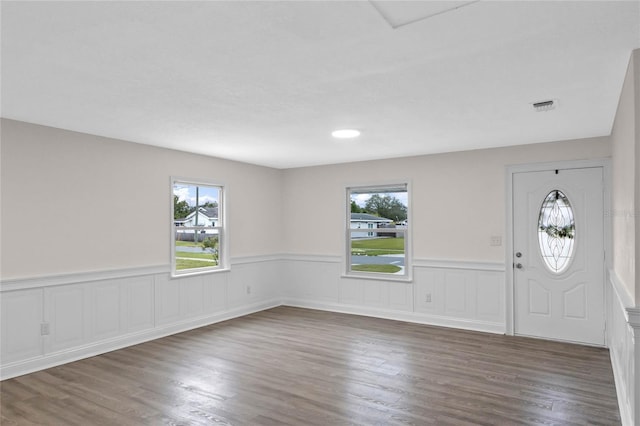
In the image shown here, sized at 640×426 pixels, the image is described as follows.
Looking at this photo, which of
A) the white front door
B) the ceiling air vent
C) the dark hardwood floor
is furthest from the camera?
the white front door

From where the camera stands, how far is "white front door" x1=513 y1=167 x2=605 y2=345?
4.63 m

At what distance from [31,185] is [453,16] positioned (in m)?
3.95

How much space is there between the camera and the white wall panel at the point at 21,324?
370 cm

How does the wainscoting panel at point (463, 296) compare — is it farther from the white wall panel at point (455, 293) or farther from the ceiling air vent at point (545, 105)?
the ceiling air vent at point (545, 105)

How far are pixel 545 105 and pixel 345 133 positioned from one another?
1.84 metres

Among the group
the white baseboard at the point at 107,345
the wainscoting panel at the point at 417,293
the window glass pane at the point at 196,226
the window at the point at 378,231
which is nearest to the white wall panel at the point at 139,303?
the white baseboard at the point at 107,345

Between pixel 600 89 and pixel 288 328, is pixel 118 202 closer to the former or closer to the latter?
pixel 288 328

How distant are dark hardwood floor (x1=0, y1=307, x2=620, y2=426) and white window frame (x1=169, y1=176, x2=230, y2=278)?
3.06ft

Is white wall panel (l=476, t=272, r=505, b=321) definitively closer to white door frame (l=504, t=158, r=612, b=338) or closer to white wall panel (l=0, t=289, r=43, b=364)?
Answer: white door frame (l=504, t=158, r=612, b=338)

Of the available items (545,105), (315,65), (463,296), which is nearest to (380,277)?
(463,296)

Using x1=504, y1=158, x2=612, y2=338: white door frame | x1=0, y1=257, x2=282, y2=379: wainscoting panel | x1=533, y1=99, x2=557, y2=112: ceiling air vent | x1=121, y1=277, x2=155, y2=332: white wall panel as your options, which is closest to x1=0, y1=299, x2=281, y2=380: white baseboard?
x1=0, y1=257, x2=282, y2=379: wainscoting panel

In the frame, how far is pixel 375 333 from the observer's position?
17.0 ft

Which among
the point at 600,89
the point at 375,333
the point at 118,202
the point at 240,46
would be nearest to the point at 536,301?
the point at 375,333

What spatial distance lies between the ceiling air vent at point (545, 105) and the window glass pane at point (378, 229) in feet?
8.88
